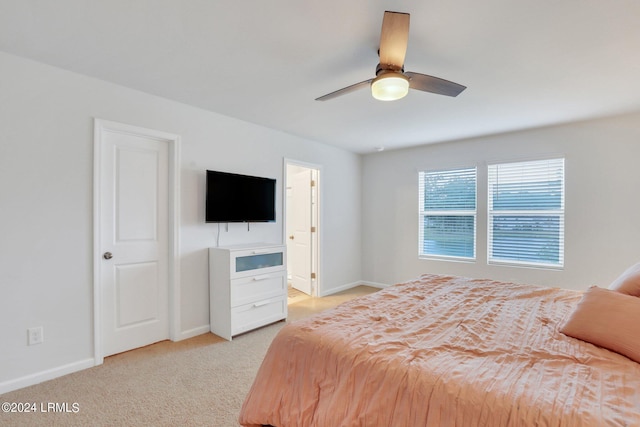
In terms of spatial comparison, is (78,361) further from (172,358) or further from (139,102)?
(139,102)

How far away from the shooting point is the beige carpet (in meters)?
1.93

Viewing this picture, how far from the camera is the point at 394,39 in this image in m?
1.72

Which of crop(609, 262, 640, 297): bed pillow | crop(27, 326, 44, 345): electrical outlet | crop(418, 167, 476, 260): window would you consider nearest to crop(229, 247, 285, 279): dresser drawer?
crop(27, 326, 44, 345): electrical outlet

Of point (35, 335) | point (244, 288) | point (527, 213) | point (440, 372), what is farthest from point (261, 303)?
point (527, 213)

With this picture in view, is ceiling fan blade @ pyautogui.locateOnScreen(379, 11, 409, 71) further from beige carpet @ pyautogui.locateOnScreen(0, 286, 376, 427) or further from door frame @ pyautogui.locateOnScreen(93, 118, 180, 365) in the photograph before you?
beige carpet @ pyautogui.locateOnScreen(0, 286, 376, 427)

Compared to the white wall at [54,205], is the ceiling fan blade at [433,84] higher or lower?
higher

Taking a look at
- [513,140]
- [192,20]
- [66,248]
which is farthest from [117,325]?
[513,140]

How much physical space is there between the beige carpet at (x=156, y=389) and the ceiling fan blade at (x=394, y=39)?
2437 mm

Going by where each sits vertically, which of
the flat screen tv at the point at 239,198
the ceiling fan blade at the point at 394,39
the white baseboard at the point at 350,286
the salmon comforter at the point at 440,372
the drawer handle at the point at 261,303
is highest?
the ceiling fan blade at the point at 394,39

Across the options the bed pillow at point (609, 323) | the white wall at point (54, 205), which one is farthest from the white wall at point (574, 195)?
the white wall at point (54, 205)

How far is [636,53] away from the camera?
212 centimetres

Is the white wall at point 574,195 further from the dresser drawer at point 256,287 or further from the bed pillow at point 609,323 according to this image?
the bed pillow at point 609,323

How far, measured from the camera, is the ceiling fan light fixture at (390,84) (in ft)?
6.06

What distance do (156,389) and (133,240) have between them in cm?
138
